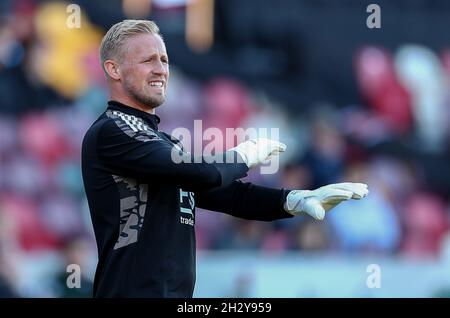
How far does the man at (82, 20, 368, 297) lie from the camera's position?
4266mm

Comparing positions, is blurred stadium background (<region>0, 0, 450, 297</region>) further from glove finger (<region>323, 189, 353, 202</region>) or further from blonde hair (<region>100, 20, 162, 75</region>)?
glove finger (<region>323, 189, 353, 202</region>)

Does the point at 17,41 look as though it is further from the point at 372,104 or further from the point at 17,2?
the point at 372,104

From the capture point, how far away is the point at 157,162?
424 cm

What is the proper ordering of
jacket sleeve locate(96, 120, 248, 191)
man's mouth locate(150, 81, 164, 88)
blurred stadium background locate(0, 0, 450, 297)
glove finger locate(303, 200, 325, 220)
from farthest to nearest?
1. blurred stadium background locate(0, 0, 450, 297)
2. man's mouth locate(150, 81, 164, 88)
3. glove finger locate(303, 200, 325, 220)
4. jacket sleeve locate(96, 120, 248, 191)

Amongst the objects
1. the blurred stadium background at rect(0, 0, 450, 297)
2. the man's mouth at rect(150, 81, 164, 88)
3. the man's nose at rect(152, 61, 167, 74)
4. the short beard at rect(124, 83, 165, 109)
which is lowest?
the short beard at rect(124, 83, 165, 109)

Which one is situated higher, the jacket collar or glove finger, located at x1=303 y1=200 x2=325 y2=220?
the jacket collar

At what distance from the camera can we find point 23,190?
35.3ft

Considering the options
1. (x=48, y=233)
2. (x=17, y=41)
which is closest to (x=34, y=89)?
(x=17, y=41)

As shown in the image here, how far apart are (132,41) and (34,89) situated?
7021mm

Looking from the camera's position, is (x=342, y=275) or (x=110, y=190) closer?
(x=110, y=190)

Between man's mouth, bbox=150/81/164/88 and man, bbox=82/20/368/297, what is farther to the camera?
man's mouth, bbox=150/81/164/88

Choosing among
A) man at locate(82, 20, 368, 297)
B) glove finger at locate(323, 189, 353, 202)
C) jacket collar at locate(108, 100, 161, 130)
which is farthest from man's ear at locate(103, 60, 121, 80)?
glove finger at locate(323, 189, 353, 202)
